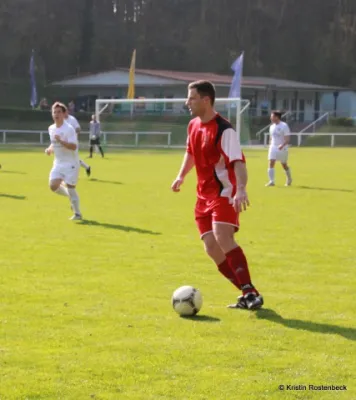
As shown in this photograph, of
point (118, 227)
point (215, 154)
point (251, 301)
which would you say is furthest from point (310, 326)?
point (118, 227)

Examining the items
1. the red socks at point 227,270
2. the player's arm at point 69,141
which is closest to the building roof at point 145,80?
the player's arm at point 69,141

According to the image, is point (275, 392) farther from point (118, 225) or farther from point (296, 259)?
point (118, 225)

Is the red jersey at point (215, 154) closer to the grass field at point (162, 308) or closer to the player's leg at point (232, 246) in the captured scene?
the player's leg at point (232, 246)

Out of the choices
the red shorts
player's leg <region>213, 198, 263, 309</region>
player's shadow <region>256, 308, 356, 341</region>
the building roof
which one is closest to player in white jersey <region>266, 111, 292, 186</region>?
the red shorts

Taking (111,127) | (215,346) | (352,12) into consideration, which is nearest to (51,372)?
(215,346)

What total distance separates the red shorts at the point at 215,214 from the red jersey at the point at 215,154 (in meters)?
0.05

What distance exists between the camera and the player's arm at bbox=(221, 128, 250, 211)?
23.9ft

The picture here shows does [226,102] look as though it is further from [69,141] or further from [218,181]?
[218,181]

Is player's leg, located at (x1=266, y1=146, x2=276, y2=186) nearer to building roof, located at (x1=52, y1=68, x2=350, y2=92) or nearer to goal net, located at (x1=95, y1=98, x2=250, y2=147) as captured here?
goal net, located at (x1=95, y1=98, x2=250, y2=147)

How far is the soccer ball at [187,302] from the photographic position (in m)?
7.45

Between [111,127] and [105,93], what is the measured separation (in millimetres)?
22910

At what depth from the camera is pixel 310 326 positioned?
7125mm

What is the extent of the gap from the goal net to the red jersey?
118 ft

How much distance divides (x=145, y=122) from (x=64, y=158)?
31383 millimetres
